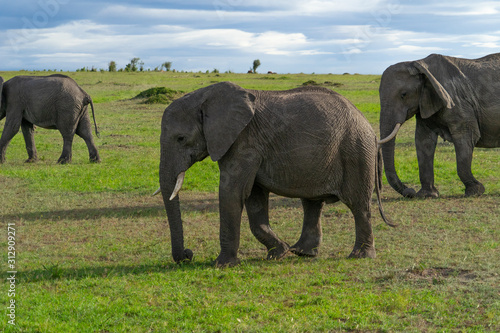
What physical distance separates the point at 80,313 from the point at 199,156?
255cm

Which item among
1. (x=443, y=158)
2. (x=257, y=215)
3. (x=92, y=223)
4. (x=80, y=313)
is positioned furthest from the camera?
(x=443, y=158)

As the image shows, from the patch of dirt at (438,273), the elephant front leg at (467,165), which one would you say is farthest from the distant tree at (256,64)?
the patch of dirt at (438,273)

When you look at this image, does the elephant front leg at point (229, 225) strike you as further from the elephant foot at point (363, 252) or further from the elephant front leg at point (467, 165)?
the elephant front leg at point (467, 165)

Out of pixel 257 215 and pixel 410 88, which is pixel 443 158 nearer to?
pixel 410 88

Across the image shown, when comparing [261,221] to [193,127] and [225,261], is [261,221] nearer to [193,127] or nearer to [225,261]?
[225,261]

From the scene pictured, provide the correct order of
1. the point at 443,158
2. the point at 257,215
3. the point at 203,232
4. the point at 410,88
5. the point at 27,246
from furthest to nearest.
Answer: the point at 443,158
the point at 410,88
the point at 203,232
the point at 27,246
the point at 257,215

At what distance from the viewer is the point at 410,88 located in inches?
457

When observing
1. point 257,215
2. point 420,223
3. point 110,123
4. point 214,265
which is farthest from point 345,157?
point 110,123

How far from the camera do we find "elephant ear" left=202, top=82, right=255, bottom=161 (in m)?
7.54

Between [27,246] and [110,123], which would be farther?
[110,123]

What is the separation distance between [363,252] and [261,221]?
1.42 metres

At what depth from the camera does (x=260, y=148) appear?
306 inches

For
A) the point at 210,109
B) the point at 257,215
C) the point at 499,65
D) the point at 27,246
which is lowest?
the point at 27,246

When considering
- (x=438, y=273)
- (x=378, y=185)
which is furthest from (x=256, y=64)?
(x=438, y=273)
